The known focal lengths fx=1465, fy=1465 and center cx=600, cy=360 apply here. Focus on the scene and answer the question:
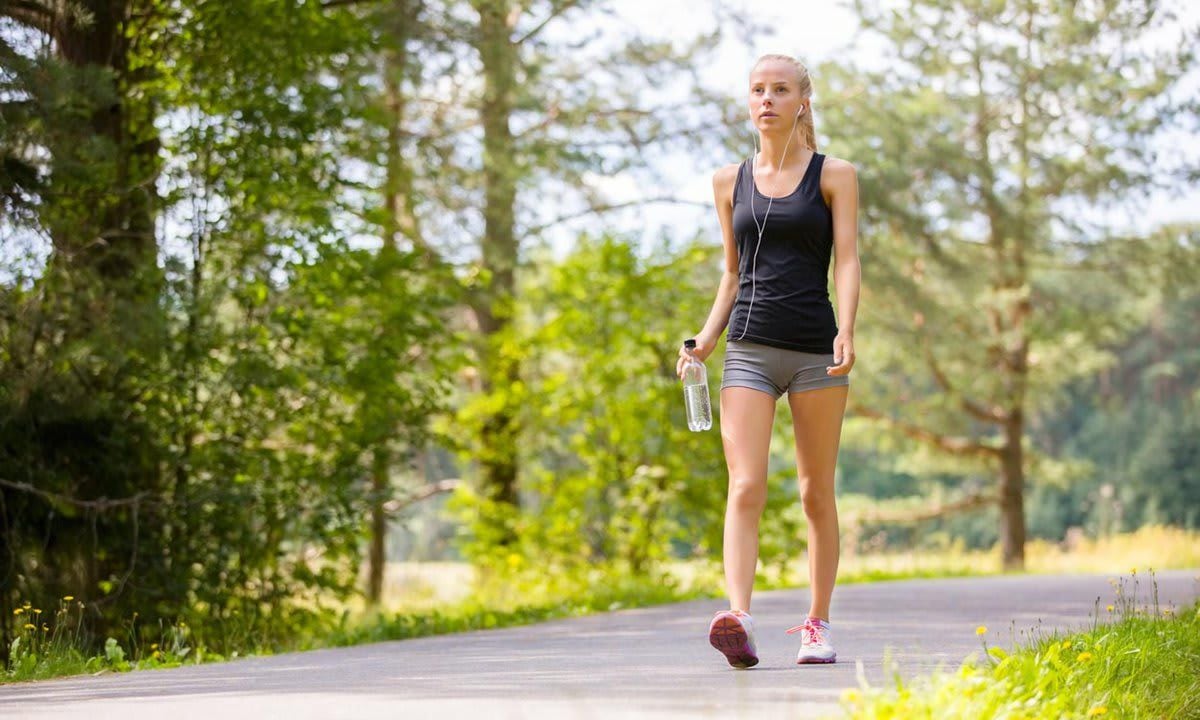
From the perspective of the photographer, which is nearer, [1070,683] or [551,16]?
[1070,683]

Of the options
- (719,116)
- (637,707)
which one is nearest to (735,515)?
(637,707)

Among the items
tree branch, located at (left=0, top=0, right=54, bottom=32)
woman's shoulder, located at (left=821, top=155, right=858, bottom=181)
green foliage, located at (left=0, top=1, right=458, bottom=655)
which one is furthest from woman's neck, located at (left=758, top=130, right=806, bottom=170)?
tree branch, located at (left=0, top=0, right=54, bottom=32)

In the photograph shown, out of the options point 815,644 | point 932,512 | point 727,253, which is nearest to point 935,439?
point 932,512

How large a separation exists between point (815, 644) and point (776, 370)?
3.35 ft

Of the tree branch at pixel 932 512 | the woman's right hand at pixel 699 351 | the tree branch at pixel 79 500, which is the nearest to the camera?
the woman's right hand at pixel 699 351

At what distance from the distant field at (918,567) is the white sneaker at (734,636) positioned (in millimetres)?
7003

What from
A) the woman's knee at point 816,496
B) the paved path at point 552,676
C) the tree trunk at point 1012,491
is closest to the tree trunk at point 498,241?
the paved path at point 552,676

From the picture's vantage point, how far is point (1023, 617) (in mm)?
8375

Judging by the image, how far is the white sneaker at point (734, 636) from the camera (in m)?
5.00

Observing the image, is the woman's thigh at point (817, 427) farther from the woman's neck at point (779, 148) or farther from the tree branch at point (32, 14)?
the tree branch at point (32, 14)

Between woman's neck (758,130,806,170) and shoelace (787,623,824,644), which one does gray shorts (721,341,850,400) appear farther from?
shoelace (787,623,824,644)

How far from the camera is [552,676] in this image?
5109 mm

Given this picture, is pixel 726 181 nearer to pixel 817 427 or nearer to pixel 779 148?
pixel 779 148

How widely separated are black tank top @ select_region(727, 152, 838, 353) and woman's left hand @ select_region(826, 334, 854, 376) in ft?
0.39
